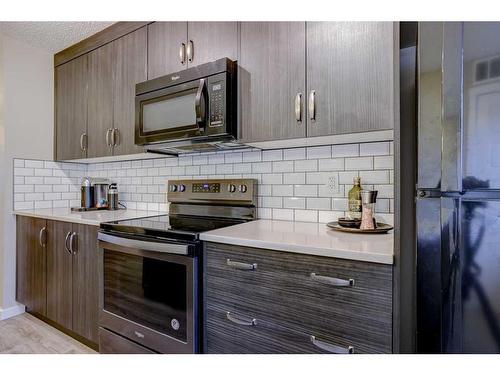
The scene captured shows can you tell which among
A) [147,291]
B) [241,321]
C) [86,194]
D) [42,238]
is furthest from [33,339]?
[241,321]

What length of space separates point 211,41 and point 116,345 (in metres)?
1.82

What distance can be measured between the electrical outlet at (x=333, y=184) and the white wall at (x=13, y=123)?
2471 mm

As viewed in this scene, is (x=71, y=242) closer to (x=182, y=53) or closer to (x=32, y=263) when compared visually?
(x=32, y=263)

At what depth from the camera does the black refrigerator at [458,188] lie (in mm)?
736

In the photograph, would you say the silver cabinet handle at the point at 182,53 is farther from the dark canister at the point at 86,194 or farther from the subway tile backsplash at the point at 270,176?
the dark canister at the point at 86,194

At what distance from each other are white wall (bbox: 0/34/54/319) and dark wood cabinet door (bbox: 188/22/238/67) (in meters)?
1.66

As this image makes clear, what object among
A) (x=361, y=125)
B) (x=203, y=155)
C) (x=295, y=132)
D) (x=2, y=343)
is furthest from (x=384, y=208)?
(x=2, y=343)

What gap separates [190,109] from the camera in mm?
1636

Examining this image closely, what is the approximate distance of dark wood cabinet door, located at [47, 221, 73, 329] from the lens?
1.91m

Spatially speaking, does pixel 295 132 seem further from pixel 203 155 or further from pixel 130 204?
pixel 130 204

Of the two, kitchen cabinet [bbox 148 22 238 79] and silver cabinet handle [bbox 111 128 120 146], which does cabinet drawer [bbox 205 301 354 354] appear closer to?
kitchen cabinet [bbox 148 22 238 79]

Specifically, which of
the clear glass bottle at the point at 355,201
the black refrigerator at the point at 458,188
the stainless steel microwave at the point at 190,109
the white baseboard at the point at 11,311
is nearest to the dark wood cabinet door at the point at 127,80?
the stainless steel microwave at the point at 190,109
